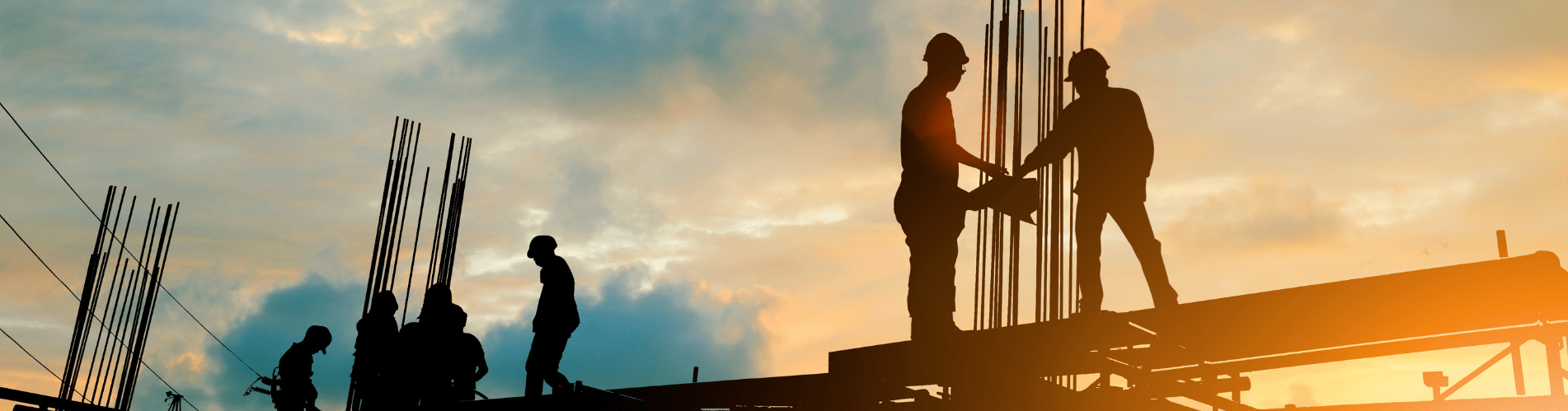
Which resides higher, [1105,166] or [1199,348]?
[1105,166]

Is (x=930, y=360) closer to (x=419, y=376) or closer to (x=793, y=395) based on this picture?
(x=793, y=395)

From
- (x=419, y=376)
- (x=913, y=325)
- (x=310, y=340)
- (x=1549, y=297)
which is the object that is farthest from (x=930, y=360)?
(x=310, y=340)

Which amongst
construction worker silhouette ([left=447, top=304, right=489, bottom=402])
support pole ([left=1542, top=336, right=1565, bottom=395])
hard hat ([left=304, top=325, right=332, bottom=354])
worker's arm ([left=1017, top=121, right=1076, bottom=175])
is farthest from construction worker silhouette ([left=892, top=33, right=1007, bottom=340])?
hard hat ([left=304, top=325, right=332, bottom=354])

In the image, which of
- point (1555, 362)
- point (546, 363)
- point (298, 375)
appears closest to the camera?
point (1555, 362)

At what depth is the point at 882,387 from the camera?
6105 millimetres

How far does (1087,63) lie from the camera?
5871mm

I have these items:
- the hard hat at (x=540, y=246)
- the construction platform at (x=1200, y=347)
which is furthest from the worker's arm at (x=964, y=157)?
the hard hat at (x=540, y=246)

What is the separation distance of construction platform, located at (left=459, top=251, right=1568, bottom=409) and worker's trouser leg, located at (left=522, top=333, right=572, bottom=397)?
3.09ft

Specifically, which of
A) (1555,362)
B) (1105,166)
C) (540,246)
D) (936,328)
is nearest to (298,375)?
(540,246)

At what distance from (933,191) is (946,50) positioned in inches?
29.1

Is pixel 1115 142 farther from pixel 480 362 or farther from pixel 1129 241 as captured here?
pixel 480 362

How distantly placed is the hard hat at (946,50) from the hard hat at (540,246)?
3.34 m

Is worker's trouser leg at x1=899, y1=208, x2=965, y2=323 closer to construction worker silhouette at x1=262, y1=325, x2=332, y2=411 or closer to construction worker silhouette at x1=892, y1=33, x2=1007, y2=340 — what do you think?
construction worker silhouette at x1=892, y1=33, x2=1007, y2=340

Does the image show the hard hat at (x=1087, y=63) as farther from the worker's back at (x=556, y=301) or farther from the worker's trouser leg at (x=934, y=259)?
the worker's back at (x=556, y=301)
